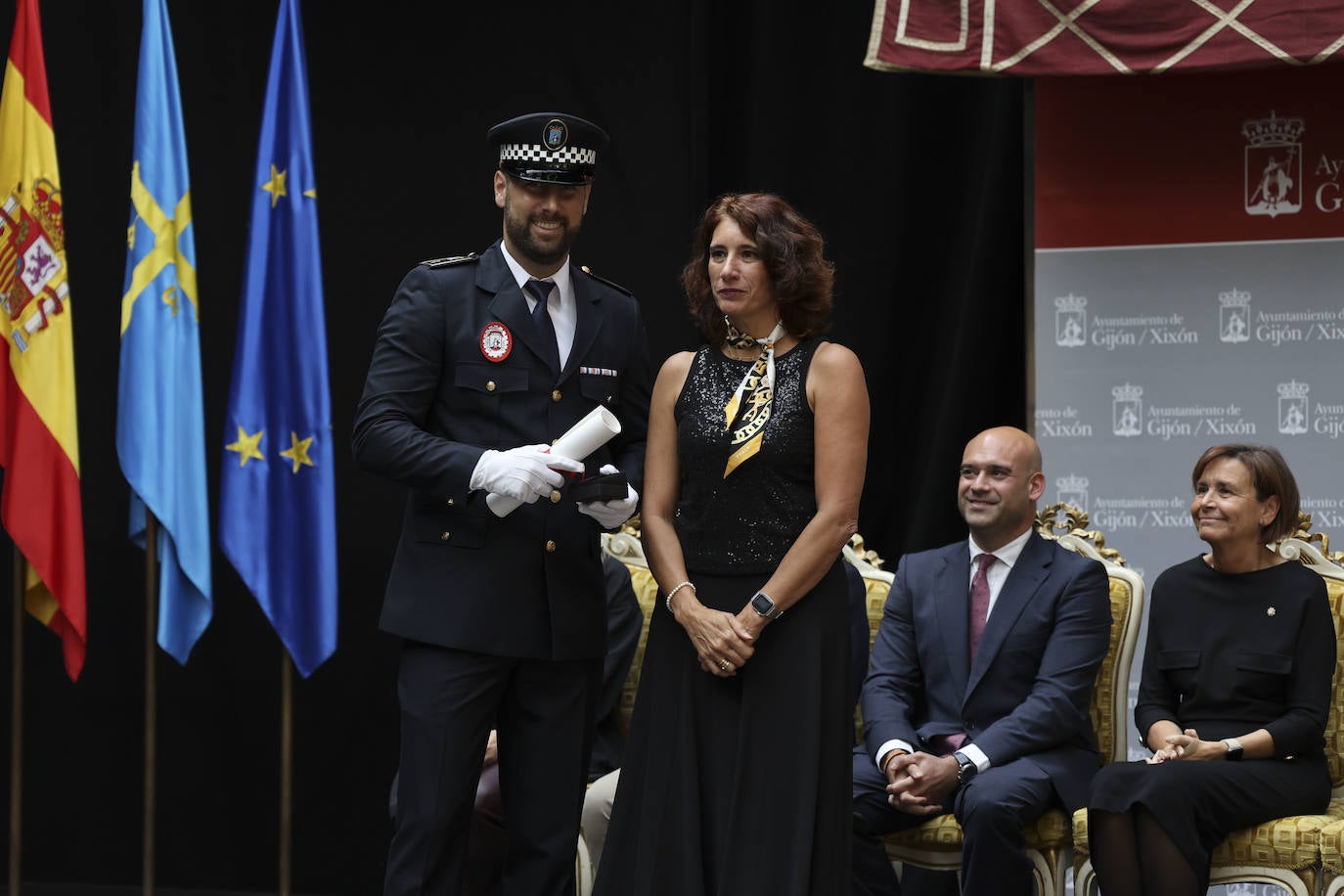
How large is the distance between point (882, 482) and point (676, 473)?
1.87 meters

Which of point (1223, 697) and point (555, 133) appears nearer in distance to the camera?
point (555, 133)

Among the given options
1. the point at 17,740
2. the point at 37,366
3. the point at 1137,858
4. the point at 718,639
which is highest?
the point at 37,366

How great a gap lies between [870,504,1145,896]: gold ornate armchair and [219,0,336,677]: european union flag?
4.83 feet

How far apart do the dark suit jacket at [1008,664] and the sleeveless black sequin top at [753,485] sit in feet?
2.97

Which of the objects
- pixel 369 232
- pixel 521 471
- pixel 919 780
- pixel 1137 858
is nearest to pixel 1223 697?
pixel 1137 858

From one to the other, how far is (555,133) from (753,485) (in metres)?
0.75

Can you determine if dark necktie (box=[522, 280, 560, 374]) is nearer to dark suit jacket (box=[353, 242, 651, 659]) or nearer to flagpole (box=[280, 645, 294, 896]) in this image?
dark suit jacket (box=[353, 242, 651, 659])

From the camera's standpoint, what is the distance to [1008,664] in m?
3.68

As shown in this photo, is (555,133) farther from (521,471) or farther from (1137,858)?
(1137,858)

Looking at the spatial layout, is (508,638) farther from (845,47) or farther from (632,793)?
(845,47)

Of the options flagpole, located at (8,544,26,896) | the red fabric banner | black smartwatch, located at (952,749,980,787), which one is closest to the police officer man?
black smartwatch, located at (952,749,980,787)

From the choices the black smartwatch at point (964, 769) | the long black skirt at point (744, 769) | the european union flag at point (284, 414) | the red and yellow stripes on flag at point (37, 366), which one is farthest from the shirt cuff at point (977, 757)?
the red and yellow stripes on flag at point (37, 366)

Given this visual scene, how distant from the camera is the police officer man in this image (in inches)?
114

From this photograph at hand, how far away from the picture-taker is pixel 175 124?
13.9 ft
